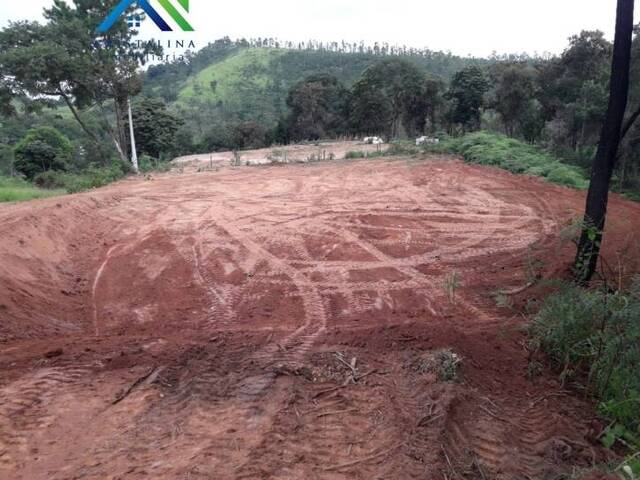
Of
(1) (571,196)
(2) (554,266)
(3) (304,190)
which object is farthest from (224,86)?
(2) (554,266)

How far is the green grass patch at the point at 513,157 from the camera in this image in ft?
47.3

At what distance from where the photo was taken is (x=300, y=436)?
133 inches

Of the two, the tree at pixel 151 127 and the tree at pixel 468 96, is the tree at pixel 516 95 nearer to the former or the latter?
the tree at pixel 468 96

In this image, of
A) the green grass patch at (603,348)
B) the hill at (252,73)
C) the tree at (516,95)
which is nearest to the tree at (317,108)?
the hill at (252,73)

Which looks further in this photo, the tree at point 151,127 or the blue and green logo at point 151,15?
the tree at point 151,127

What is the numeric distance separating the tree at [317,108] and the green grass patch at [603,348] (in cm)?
3033

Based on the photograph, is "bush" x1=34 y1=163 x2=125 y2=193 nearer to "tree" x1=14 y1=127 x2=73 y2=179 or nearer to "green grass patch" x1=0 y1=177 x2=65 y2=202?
"green grass patch" x1=0 y1=177 x2=65 y2=202

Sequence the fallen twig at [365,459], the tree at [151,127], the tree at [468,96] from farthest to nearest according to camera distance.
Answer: the tree at [151,127]
the tree at [468,96]
the fallen twig at [365,459]

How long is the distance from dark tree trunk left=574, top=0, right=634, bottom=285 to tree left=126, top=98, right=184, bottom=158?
25695 mm

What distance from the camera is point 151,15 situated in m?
18.8


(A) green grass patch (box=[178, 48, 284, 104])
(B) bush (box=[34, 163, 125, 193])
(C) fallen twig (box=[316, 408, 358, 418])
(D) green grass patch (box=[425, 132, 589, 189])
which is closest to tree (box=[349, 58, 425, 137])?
(D) green grass patch (box=[425, 132, 589, 189])

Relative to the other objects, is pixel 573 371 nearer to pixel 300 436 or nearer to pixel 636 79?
pixel 300 436

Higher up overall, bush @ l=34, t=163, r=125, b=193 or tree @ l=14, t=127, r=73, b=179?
tree @ l=14, t=127, r=73, b=179

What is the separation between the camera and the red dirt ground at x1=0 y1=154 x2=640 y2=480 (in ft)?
10.6
